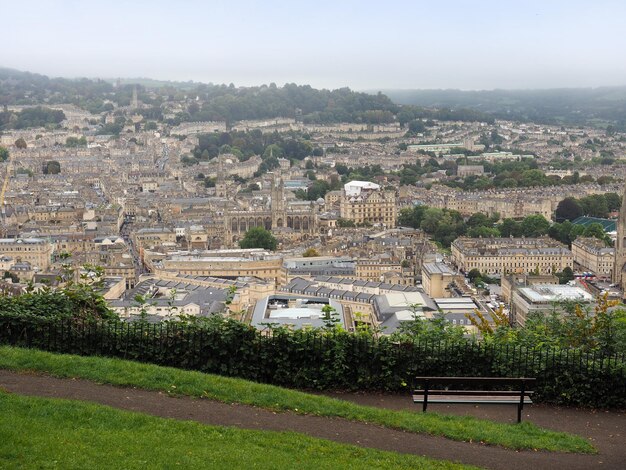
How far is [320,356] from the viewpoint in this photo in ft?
31.0

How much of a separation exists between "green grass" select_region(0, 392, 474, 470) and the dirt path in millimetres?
251

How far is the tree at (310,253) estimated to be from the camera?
1734 inches

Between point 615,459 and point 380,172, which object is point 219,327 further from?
point 380,172

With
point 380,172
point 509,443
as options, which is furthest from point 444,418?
point 380,172

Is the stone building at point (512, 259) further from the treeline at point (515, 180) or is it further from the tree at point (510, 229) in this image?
the treeline at point (515, 180)

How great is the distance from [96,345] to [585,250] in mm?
41515

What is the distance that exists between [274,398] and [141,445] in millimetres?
1700

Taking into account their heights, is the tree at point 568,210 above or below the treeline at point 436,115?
below

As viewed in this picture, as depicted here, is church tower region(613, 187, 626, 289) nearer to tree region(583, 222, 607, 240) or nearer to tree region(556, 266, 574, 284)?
tree region(556, 266, 574, 284)

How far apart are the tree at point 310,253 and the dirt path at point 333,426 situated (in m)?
35.3

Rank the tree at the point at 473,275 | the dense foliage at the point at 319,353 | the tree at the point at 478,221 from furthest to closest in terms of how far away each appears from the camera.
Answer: the tree at the point at 478,221 → the tree at the point at 473,275 → the dense foliage at the point at 319,353

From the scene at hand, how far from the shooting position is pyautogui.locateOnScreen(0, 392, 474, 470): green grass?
6625 mm

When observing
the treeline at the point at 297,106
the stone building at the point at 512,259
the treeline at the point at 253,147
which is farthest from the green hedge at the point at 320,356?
the treeline at the point at 297,106

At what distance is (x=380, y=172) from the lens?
88.6 m
